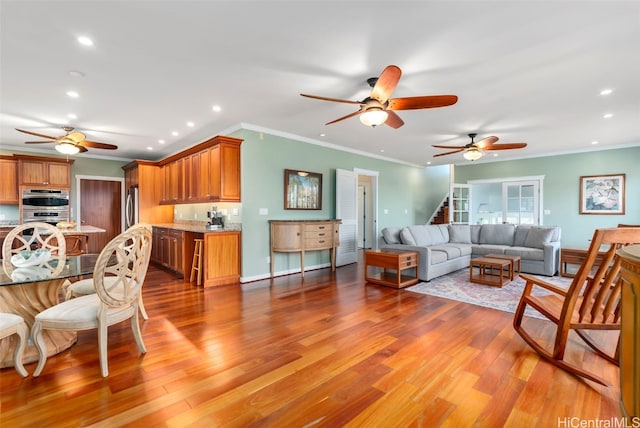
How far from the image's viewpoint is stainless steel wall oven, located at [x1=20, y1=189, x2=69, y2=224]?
620 centimetres

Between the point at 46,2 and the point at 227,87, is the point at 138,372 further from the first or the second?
the point at 227,87

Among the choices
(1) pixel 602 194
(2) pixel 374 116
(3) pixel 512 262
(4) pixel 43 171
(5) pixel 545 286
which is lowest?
(3) pixel 512 262

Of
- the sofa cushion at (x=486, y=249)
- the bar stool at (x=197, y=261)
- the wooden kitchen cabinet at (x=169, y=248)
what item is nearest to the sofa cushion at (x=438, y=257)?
the sofa cushion at (x=486, y=249)

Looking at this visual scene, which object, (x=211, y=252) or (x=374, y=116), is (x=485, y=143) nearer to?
(x=374, y=116)

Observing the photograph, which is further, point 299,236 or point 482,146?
point 299,236

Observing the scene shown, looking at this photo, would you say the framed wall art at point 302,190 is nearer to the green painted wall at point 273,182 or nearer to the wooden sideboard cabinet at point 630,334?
the green painted wall at point 273,182

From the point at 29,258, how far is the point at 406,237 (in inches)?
197

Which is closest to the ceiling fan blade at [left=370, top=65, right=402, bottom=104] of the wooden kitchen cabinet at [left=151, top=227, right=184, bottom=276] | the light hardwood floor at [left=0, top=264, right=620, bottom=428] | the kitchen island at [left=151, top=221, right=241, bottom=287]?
the light hardwood floor at [left=0, top=264, right=620, bottom=428]

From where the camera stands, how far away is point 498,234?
6469 mm

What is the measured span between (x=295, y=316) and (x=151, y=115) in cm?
362

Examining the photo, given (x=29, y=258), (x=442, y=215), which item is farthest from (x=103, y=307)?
(x=442, y=215)

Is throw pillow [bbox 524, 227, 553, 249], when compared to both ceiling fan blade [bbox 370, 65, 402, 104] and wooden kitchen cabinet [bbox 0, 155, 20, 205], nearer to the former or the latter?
ceiling fan blade [bbox 370, 65, 402, 104]

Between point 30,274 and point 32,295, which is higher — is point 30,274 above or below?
above

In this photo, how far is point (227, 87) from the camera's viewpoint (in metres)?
3.42
